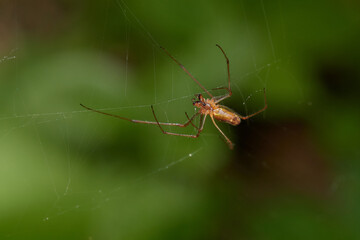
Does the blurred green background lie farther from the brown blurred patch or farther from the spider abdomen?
the spider abdomen

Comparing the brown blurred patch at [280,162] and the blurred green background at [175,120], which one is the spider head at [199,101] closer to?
the blurred green background at [175,120]

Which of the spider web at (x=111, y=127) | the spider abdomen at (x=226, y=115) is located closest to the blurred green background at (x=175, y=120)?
the spider web at (x=111, y=127)

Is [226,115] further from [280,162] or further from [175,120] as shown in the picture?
[280,162]

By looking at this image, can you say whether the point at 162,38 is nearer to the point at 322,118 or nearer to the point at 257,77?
the point at 257,77

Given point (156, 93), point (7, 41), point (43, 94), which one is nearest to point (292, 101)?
point (156, 93)

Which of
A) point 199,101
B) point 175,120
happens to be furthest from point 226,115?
point 175,120

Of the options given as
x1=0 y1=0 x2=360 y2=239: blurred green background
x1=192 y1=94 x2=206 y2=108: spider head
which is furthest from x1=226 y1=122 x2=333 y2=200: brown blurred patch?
x1=192 y1=94 x2=206 y2=108: spider head

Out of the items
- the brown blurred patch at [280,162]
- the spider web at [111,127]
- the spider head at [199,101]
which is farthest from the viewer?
the brown blurred patch at [280,162]
